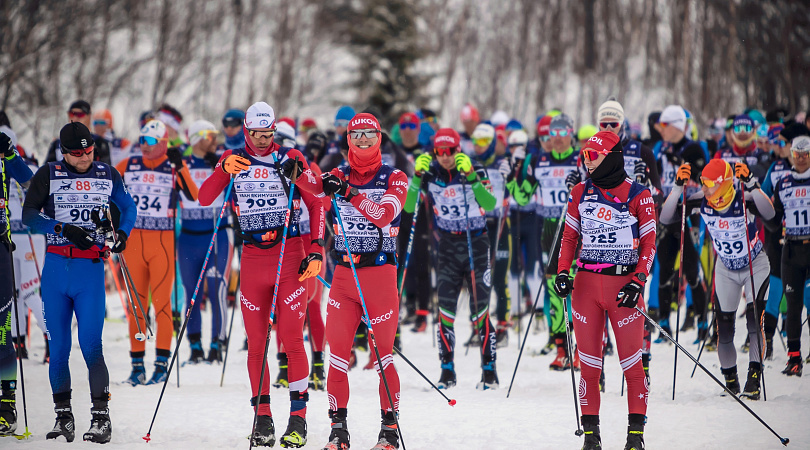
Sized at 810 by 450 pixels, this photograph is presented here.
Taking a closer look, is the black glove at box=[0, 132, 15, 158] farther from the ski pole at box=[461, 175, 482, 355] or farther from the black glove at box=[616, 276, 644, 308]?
the black glove at box=[616, 276, 644, 308]

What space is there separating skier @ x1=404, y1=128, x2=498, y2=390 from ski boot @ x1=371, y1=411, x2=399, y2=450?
1.97 metres

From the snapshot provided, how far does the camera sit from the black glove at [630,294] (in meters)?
4.90

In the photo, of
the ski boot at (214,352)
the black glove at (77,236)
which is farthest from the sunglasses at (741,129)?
the black glove at (77,236)

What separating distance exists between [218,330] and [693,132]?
6589mm

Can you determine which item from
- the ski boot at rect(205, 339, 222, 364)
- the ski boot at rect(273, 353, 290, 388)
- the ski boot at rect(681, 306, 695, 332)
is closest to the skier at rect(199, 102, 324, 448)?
the ski boot at rect(273, 353, 290, 388)

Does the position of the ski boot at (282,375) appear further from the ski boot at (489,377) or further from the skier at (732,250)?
the skier at (732,250)

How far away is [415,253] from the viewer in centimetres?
1016

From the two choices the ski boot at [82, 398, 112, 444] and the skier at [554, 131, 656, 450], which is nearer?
the skier at [554, 131, 656, 450]

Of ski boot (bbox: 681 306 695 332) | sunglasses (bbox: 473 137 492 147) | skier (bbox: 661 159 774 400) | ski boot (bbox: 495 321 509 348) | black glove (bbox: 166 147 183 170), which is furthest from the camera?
ski boot (bbox: 681 306 695 332)

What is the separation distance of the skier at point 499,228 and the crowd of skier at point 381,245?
3 centimetres

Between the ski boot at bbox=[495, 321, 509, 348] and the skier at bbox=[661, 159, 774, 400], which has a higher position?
the skier at bbox=[661, 159, 774, 400]

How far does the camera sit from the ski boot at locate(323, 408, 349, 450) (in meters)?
5.04

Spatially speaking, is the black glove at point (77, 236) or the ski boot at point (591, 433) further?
the black glove at point (77, 236)

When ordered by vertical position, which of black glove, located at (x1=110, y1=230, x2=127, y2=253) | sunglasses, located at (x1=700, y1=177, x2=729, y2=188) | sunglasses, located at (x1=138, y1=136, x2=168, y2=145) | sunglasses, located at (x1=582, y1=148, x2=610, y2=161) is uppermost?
sunglasses, located at (x1=138, y1=136, x2=168, y2=145)
